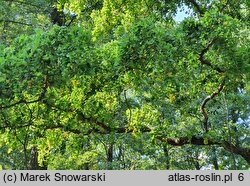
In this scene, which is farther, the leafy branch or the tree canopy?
the leafy branch

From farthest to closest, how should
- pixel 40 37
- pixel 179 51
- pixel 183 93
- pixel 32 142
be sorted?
pixel 183 93 → pixel 32 142 → pixel 179 51 → pixel 40 37

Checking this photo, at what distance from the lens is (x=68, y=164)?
1384cm

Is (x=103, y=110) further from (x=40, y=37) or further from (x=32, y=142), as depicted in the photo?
(x=40, y=37)

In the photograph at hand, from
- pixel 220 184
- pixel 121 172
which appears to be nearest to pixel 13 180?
pixel 121 172

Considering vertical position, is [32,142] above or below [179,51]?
below

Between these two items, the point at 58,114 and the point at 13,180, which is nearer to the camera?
the point at 13,180

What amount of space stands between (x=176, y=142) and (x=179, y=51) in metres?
3.51

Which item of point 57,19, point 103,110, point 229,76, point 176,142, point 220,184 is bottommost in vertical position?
point 220,184

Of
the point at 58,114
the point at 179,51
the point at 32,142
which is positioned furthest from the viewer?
the point at 32,142

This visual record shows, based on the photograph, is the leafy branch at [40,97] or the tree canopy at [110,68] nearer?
the tree canopy at [110,68]

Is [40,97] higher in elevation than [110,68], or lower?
lower

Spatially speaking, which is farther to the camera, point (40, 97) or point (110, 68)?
point (110, 68)

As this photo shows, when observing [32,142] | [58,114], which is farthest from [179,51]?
[32,142]

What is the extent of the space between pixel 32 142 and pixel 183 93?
3859 mm
